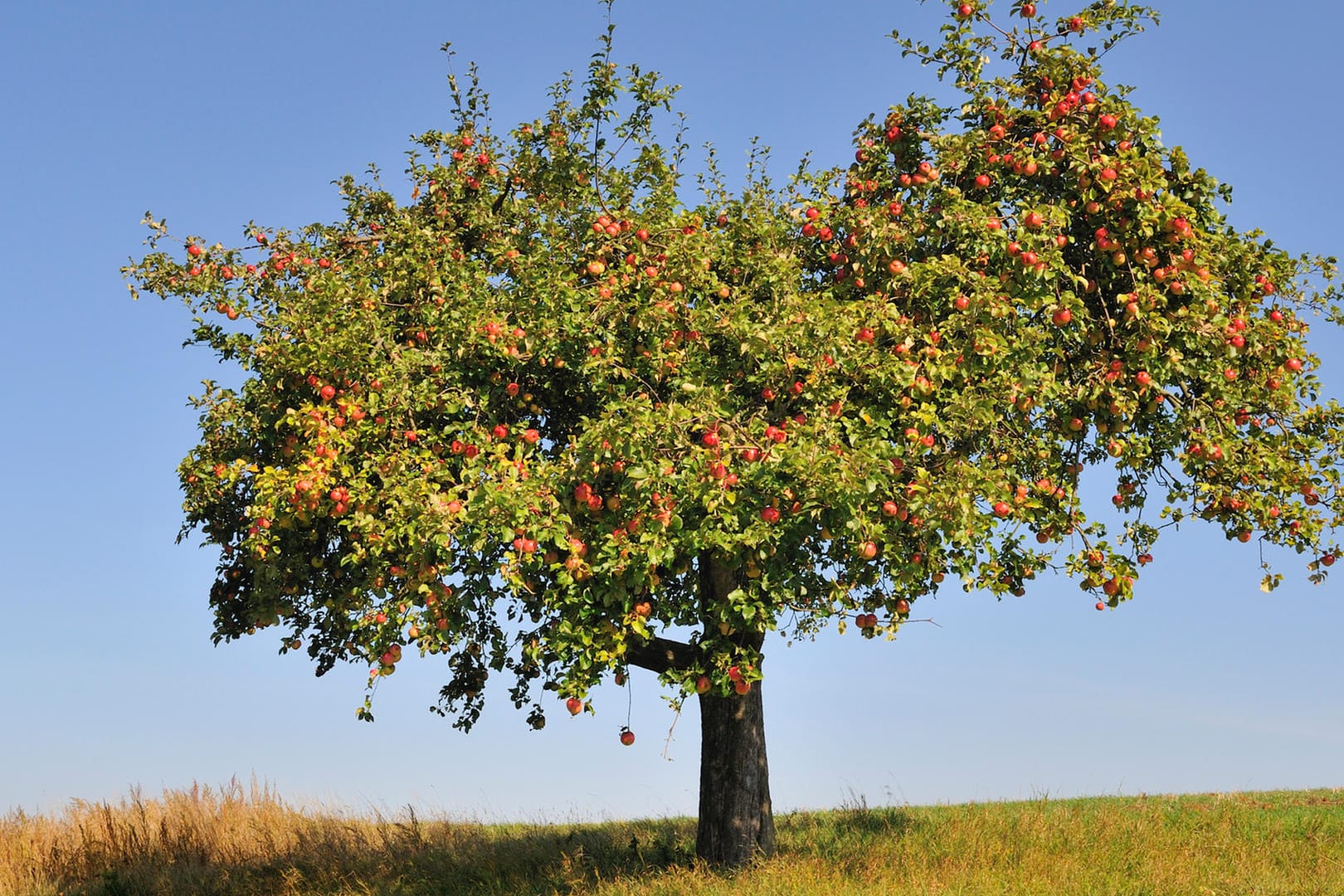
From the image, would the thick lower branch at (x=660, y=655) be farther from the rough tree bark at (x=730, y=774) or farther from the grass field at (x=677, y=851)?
the grass field at (x=677, y=851)

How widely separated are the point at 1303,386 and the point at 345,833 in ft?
53.9

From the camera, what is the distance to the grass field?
43.6ft

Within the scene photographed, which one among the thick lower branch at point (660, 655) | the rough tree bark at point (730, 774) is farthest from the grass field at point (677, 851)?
the thick lower branch at point (660, 655)

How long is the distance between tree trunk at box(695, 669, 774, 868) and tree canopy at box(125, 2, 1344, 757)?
46.5 inches

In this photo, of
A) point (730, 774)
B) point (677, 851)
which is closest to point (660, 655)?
point (730, 774)

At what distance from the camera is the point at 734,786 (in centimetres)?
1481

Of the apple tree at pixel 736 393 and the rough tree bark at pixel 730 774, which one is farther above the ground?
the apple tree at pixel 736 393

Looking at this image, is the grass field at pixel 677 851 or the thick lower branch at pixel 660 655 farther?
the thick lower branch at pixel 660 655

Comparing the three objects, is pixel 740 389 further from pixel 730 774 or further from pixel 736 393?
pixel 730 774

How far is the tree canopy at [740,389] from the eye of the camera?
11.5 meters

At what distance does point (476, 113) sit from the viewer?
16203 mm

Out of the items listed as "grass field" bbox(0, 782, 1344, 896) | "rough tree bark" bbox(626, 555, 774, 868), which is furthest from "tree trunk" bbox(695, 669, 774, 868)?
"grass field" bbox(0, 782, 1344, 896)

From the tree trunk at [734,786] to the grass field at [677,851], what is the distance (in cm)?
50

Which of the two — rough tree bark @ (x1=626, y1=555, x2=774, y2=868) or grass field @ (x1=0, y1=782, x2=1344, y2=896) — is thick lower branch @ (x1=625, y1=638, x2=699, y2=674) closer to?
rough tree bark @ (x1=626, y1=555, x2=774, y2=868)
